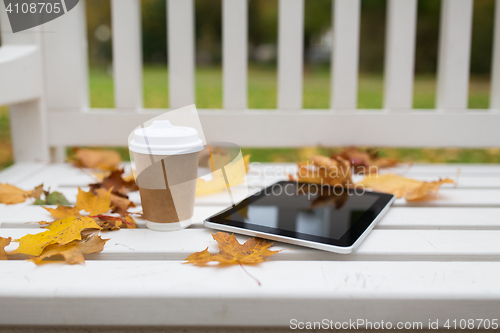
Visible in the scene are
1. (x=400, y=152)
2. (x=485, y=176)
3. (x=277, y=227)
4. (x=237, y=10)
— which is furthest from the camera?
(x=400, y=152)

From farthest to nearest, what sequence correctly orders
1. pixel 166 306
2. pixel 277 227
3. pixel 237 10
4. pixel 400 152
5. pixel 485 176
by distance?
pixel 400 152 → pixel 237 10 → pixel 485 176 → pixel 277 227 → pixel 166 306

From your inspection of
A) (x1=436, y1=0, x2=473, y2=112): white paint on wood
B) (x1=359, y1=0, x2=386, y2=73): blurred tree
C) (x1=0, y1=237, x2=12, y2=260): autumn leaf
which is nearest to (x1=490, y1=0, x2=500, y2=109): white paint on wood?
(x1=436, y1=0, x2=473, y2=112): white paint on wood

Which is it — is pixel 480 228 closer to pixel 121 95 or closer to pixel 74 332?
pixel 74 332

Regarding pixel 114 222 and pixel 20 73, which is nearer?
pixel 114 222

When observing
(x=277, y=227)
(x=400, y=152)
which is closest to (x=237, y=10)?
(x=277, y=227)

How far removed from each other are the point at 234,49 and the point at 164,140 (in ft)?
2.59

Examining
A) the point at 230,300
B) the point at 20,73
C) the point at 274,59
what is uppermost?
the point at 274,59

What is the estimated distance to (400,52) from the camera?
136cm

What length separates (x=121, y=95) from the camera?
137 centimetres

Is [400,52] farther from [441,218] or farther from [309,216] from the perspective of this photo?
[309,216]

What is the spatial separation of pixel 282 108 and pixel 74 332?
1.00 meters

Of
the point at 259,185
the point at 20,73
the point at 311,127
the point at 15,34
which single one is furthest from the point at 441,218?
the point at 15,34

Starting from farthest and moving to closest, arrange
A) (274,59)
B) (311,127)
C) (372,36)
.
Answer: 1. (274,59)
2. (372,36)
3. (311,127)

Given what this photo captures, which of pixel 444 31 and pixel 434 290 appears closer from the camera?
pixel 434 290
